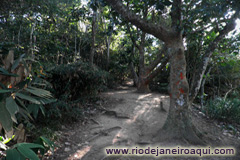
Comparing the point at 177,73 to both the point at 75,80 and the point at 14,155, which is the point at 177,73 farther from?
the point at 14,155

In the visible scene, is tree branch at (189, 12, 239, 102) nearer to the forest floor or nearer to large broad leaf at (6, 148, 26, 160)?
the forest floor

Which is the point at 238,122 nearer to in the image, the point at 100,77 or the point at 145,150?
the point at 145,150

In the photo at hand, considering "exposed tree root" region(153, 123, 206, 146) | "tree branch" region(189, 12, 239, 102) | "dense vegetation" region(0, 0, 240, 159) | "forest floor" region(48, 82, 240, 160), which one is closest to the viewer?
"dense vegetation" region(0, 0, 240, 159)

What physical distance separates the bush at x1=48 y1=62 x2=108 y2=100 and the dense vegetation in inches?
1.1

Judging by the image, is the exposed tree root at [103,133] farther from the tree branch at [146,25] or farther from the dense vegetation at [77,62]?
the tree branch at [146,25]

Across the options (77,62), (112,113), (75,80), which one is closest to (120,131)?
(112,113)

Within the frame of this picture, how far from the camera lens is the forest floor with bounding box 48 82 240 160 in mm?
3307

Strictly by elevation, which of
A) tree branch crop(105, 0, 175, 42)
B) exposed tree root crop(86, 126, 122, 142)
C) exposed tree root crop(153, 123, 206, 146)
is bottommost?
exposed tree root crop(86, 126, 122, 142)

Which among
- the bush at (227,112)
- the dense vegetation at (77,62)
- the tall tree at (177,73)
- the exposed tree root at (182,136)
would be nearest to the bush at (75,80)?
the dense vegetation at (77,62)

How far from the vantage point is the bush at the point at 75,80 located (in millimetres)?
4781

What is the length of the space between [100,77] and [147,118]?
1.98 metres

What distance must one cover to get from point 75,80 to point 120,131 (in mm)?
2148

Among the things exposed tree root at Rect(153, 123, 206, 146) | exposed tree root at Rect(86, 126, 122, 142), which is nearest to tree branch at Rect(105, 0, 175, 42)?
exposed tree root at Rect(153, 123, 206, 146)

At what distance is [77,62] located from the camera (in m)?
5.48
